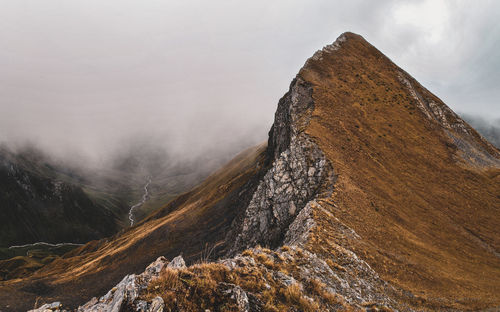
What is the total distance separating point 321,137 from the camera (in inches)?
1448

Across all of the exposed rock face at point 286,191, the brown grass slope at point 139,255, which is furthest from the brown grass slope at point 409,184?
the brown grass slope at point 139,255

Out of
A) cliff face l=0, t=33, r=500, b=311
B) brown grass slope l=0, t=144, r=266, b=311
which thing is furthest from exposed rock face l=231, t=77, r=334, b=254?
brown grass slope l=0, t=144, r=266, b=311

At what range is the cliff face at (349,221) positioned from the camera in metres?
9.88

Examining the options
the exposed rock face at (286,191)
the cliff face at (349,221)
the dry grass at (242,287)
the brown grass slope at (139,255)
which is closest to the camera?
the dry grass at (242,287)

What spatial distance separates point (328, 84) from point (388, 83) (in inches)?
671

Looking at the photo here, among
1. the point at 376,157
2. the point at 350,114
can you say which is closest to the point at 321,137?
the point at 376,157

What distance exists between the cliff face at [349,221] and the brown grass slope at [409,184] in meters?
0.18

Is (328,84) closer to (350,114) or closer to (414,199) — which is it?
(350,114)

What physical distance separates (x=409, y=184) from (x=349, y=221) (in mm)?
17251

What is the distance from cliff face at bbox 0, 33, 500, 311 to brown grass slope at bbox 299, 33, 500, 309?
0.18m

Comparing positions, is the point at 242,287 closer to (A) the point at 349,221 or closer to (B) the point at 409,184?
(A) the point at 349,221

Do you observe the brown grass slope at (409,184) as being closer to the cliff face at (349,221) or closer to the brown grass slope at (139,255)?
the cliff face at (349,221)

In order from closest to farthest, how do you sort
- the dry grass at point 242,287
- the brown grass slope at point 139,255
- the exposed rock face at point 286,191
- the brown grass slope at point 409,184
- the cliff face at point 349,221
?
the dry grass at point 242,287 → the cliff face at point 349,221 → the brown grass slope at point 409,184 → the exposed rock face at point 286,191 → the brown grass slope at point 139,255

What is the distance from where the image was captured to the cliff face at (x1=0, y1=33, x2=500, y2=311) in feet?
32.4
